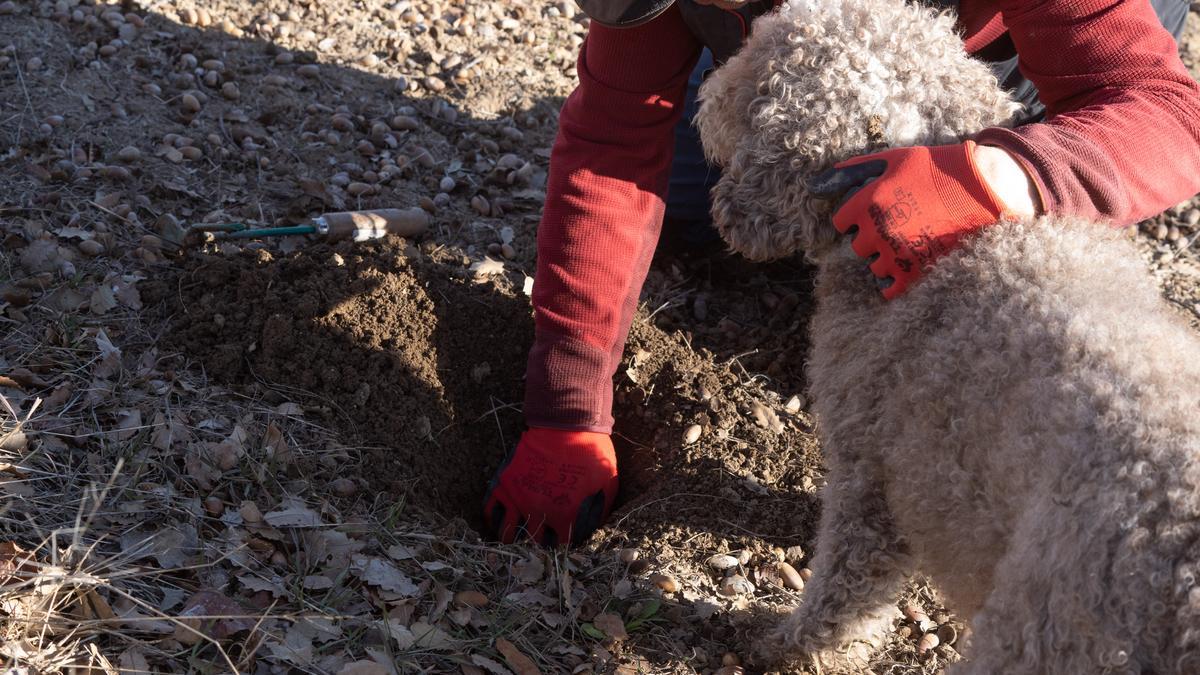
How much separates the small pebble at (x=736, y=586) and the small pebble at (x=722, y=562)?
0.04 metres

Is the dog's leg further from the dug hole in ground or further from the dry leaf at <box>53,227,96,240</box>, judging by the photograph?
the dry leaf at <box>53,227,96,240</box>

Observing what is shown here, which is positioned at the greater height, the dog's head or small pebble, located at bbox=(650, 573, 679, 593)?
the dog's head

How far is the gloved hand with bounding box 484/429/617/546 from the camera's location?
3.19 metres

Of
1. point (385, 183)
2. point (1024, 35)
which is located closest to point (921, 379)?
point (1024, 35)

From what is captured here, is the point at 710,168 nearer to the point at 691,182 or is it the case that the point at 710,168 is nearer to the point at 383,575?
the point at 691,182

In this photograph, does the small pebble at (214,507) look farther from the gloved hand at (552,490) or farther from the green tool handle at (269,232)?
the green tool handle at (269,232)

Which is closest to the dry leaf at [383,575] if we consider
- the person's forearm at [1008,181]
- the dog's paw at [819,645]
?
the dog's paw at [819,645]

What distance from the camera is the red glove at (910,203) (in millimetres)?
2209

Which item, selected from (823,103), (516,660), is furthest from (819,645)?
(823,103)

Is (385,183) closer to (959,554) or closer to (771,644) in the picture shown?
(771,644)

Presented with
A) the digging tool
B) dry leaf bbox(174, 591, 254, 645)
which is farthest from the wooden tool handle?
dry leaf bbox(174, 591, 254, 645)

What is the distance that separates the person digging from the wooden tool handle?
2.44 feet

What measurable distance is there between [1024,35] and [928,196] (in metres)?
0.82

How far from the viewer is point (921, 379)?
6.93 feet
